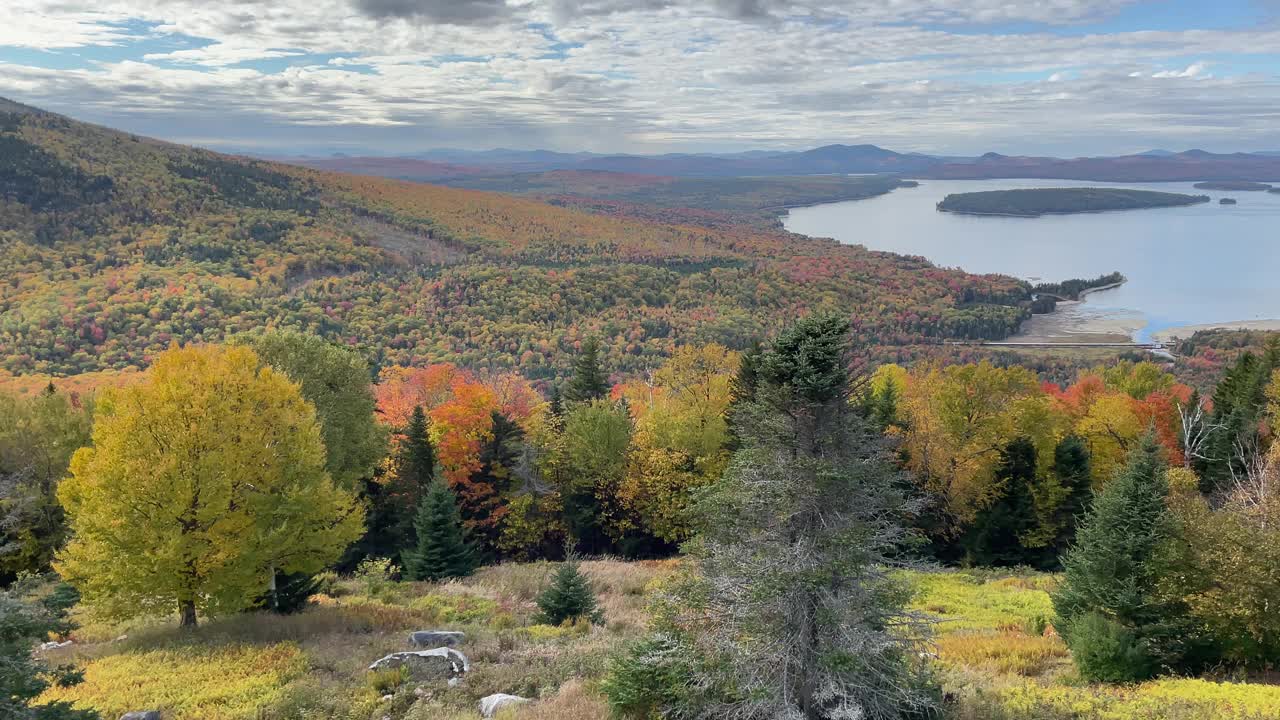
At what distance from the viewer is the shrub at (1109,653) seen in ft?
53.9

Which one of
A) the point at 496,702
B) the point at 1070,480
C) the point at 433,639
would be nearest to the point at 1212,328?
the point at 1070,480

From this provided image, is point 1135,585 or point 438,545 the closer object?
point 1135,585

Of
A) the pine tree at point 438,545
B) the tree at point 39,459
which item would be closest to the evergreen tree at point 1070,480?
the pine tree at point 438,545

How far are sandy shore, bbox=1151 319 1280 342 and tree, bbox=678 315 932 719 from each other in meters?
166

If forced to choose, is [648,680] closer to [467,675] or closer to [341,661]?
[467,675]

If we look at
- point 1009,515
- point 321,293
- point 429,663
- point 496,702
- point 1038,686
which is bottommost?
point 1009,515

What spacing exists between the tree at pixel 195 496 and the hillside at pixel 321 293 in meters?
91.6

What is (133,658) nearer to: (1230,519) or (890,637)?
(890,637)

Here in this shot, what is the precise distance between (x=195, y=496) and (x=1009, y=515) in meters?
36.7

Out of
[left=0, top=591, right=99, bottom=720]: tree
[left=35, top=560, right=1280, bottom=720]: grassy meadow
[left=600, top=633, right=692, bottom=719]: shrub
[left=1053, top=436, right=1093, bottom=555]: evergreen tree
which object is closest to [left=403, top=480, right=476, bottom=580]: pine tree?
[left=35, top=560, right=1280, bottom=720]: grassy meadow

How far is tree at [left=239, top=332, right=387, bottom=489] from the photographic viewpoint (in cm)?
3100

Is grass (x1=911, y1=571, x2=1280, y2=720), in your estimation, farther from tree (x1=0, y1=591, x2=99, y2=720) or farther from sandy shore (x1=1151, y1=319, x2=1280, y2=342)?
sandy shore (x1=1151, y1=319, x2=1280, y2=342)

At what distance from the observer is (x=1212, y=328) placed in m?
147

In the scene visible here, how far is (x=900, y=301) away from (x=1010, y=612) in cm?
16097
